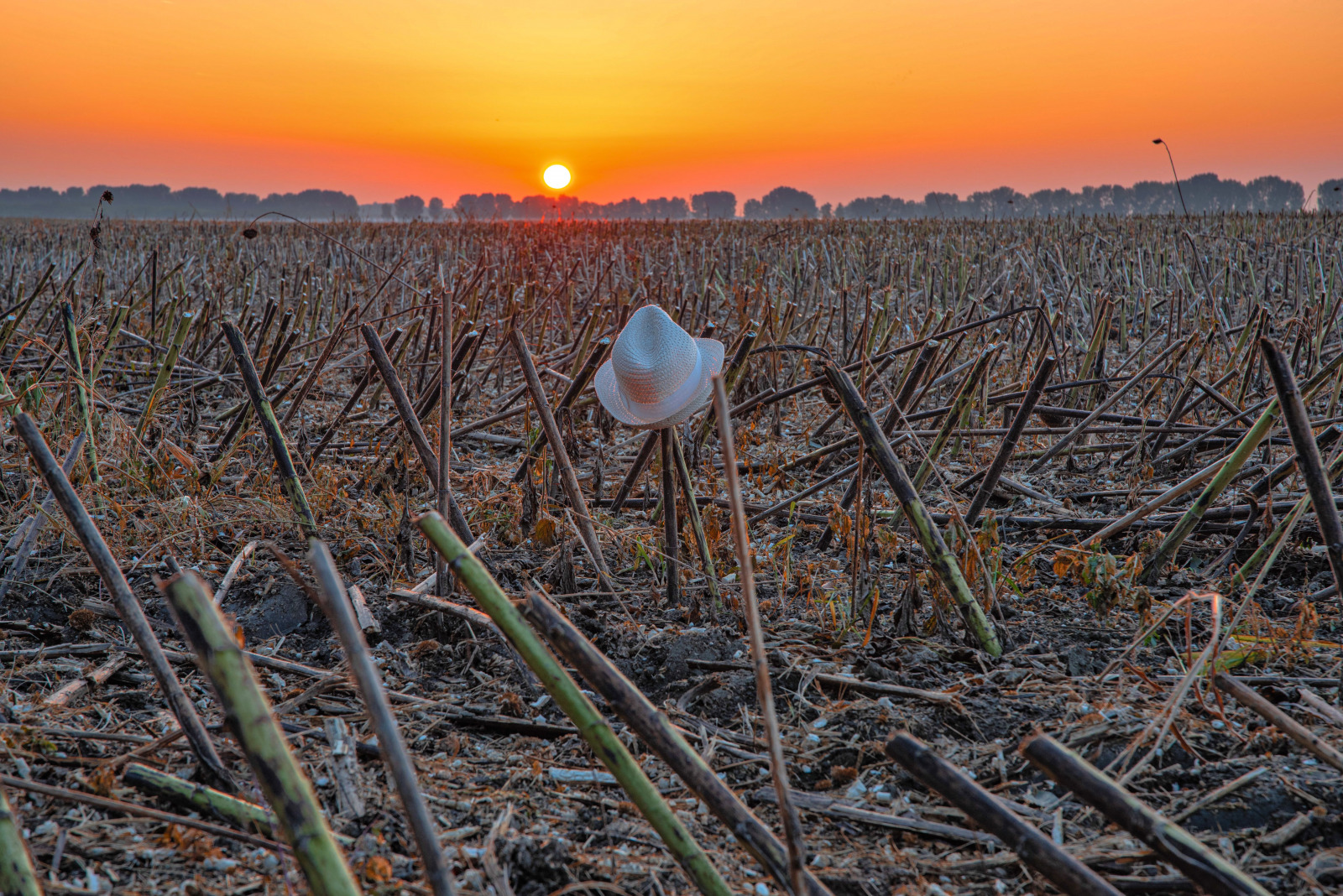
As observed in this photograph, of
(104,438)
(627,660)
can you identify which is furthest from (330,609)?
(104,438)

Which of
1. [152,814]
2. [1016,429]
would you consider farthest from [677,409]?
[152,814]

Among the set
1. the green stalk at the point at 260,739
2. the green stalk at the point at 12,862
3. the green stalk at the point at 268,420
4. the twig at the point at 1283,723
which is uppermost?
the green stalk at the point at 268,420

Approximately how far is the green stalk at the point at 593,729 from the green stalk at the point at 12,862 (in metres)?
0.54

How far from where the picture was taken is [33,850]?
1.34m

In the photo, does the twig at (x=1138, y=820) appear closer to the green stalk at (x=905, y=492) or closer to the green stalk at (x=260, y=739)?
the green stalk at (x=260, y=739)

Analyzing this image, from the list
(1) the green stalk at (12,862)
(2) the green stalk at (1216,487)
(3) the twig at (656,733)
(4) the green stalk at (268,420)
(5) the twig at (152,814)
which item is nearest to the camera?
(1) the green stalk at (12,862)

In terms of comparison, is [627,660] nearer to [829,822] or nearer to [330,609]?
[829,822]

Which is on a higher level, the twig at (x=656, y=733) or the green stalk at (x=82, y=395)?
the green stalk at (x=82, y=395)

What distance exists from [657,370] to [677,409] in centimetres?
10

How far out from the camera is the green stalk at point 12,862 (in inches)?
35.3

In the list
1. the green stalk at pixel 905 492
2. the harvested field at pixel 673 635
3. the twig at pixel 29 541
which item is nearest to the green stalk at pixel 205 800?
the harvested field at pixel 673 635

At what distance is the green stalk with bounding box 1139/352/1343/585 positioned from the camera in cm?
185

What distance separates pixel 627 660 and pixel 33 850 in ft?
4.01

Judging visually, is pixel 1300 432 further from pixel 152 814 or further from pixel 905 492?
pixel 152 814
